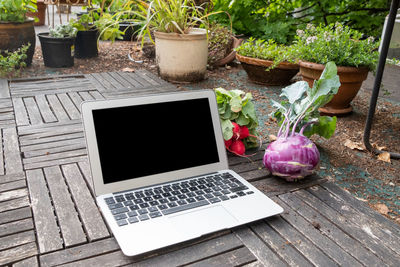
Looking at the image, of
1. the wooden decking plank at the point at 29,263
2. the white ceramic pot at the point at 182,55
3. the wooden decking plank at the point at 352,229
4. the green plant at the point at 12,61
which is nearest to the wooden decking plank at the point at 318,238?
the wooden decking plank at the point at 352,229

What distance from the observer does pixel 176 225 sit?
127 centimetres

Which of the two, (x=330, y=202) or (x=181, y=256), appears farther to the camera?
(x=330, y=202)

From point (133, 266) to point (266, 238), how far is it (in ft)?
1.61

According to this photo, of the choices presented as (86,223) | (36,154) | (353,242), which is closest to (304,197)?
(353,242)

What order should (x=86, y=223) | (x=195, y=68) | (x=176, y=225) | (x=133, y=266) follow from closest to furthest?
1. (x=133, y=266)
2. (x=176, y=225)
3. (x=86, y=223)
4. (x=195, y=68)

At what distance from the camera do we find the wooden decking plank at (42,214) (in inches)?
50.1

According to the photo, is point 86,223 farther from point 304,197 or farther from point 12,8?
point 12,8

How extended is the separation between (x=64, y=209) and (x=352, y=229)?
45.6 inches

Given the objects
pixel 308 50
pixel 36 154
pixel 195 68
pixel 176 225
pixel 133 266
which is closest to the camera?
pixel 133 266

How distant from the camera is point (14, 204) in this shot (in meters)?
1.52

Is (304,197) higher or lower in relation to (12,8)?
lower

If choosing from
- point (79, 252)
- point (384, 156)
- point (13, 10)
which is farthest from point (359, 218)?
point (13, 10)

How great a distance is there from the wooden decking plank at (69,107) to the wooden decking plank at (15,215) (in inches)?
47.0

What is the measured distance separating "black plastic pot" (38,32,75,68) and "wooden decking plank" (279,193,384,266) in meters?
3.36
